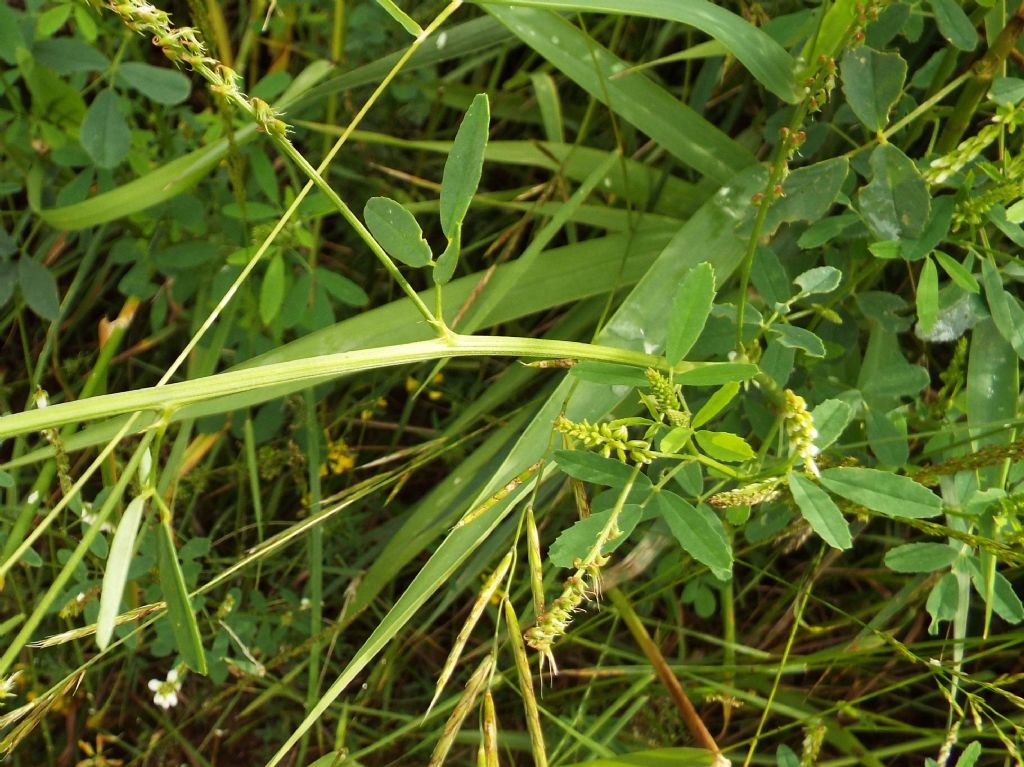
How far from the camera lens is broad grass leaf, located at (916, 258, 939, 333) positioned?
43.8 inches

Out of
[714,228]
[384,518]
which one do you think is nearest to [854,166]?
[714,228]

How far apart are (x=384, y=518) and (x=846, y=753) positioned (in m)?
1.03

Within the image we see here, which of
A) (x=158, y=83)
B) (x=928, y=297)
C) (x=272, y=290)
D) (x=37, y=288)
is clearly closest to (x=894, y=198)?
(x=928, y=297)

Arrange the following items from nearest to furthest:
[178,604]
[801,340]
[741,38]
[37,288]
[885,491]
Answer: [178,604]
[885,491]
[801,340]
[741,38]
[37,288]

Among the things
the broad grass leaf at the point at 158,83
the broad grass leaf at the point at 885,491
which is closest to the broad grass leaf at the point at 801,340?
the broad grass leaf at the point at 885,491

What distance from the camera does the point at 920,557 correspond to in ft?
3.76

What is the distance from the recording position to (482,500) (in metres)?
1.17

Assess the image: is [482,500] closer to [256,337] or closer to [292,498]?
[256,337]

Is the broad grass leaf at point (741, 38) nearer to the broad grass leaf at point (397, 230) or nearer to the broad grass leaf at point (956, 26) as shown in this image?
the broad grass leaf at point (956, 26)

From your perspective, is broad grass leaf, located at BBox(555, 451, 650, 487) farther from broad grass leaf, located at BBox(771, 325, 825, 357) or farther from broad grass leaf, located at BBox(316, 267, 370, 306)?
broad grass leaf, located at BBox(316, 267, 370, 306)

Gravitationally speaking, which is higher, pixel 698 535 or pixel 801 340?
pixel 801 340

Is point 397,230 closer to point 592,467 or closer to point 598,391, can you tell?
point 592,467

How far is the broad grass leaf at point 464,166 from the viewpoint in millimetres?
828

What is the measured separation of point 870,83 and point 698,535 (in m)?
0.64
